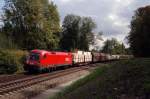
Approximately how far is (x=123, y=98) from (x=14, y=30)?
75671 mm

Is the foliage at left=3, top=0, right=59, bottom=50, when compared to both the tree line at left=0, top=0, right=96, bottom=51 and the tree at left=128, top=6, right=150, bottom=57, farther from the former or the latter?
the tree at left=128, top=6, right=150, bottom=57

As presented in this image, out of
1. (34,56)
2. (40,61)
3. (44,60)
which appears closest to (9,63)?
(34,56)

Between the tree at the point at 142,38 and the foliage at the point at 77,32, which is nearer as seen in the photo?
the tree at the point at 142,38

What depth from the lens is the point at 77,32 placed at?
143 m

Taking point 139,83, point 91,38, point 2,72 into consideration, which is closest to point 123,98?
point 139,83

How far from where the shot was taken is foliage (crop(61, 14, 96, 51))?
441 ft

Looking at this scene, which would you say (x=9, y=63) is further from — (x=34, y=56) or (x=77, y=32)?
(x=77, y=32)

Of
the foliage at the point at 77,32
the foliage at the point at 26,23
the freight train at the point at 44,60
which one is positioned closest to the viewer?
the freight train at the point at 44,60

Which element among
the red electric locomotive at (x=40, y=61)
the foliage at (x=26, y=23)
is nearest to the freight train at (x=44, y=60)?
the red electric locomotive at (x=40, y=61)

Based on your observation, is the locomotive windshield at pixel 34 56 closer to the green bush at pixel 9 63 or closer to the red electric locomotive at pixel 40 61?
the red electric locomotive at pixel 40 61

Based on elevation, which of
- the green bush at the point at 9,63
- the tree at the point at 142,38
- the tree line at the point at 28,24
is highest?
the tree line at the point at 28,24

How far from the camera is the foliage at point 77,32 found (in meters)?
134

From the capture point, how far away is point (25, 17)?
81.1m

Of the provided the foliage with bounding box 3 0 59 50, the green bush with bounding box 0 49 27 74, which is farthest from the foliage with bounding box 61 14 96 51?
the green bush with bounding box 0 49 27 74
